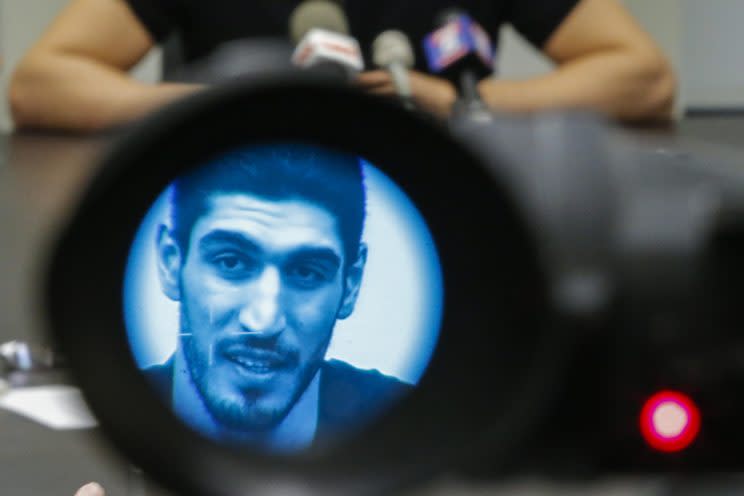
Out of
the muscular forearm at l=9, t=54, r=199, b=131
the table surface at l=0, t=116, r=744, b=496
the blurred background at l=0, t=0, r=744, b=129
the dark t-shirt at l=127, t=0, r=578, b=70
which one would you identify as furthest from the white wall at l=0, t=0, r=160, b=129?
the table surface at l=0, t=116, r=744, b=496

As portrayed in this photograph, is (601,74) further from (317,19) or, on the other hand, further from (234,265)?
(234,265)

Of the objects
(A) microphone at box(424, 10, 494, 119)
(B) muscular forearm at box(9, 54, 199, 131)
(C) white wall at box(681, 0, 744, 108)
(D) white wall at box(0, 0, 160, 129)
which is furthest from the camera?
(C) white wall at box(681, 0, 744, 108)

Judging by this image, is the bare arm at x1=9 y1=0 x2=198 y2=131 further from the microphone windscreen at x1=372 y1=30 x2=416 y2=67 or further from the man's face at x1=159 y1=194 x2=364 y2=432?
the man's face at x1=159 y1=194 x2=364 y2=432

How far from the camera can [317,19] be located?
54 cm

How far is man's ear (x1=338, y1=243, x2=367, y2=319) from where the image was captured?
37 centimetres

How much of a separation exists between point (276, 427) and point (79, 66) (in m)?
0.65

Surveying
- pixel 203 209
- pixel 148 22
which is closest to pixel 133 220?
pixel 203 209

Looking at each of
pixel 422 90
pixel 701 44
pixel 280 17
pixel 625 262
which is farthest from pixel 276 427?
pixel 701 44

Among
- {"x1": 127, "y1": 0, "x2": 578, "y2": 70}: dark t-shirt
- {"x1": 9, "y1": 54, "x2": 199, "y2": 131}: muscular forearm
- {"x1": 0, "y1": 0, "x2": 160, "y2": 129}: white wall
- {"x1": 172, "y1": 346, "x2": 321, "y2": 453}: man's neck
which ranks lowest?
{"x1": 172, "y1": 346, "x2": 321, "y2": 453}: man's neck

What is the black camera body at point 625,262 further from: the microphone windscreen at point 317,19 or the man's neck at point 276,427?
the microphone windscreen at point 317,19

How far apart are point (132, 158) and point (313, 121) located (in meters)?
0.06

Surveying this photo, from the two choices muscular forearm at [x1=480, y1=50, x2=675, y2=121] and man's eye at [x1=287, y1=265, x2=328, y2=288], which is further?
Answer: muscular forearm at [x1=480, y1=50, x2=675, y2=121]

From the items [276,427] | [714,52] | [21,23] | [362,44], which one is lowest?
[276,427]

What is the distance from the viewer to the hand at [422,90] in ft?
1.11
